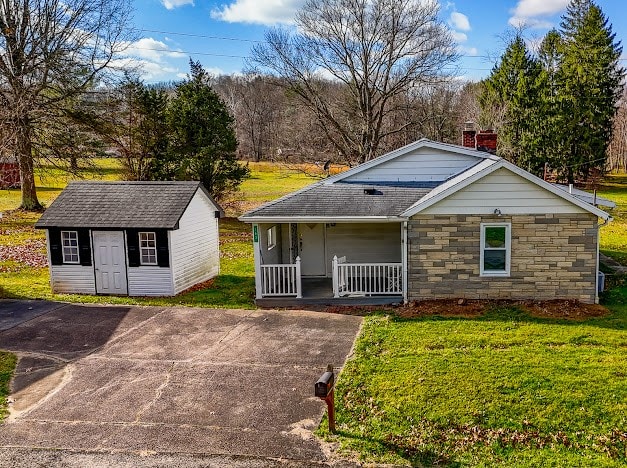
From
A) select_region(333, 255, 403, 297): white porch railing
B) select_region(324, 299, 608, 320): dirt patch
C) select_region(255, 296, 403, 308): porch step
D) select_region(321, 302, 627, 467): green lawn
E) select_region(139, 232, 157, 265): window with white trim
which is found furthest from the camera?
select_region(139, 232, 157, 265): window with white trim

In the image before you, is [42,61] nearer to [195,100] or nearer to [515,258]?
[195,100]

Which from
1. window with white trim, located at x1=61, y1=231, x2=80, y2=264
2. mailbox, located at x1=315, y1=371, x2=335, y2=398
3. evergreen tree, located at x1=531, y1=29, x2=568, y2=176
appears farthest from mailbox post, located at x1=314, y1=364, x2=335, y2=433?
evergreen tree, located at x1=531, y1=29, x2=568, y2=176

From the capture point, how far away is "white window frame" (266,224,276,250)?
1630cm

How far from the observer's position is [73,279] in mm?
15930

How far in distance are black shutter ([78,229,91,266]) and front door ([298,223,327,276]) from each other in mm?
6140

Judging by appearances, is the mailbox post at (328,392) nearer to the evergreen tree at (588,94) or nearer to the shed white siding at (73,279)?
the shed white siding at (73,279)

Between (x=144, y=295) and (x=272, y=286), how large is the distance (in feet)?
12.2

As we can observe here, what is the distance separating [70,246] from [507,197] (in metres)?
12.0

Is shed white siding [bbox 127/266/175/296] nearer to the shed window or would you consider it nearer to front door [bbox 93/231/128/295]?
front door [bbox 93/231/128/295]

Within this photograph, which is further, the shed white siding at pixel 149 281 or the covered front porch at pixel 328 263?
the shed white siding at pixel 149 281

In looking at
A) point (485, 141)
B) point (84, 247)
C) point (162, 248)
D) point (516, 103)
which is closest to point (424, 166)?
point (485, 141)

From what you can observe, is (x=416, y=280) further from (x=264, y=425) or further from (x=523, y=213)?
(x=264, y=425)

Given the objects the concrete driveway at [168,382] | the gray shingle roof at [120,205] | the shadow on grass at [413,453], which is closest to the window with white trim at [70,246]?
the gray shingle roof at [120,205]

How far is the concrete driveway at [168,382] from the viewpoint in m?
7.45
